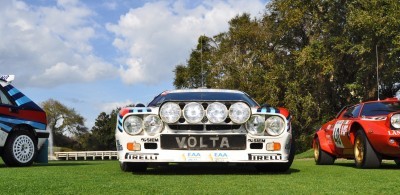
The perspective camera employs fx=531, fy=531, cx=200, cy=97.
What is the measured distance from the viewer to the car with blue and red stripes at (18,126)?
9391 millimetres

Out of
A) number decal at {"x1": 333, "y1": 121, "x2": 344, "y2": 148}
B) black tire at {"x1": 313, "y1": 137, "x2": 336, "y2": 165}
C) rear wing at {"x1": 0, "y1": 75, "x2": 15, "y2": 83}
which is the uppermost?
rear wing at {"x1": 0, "y1": 75, "x2": 15, "y2": 83}

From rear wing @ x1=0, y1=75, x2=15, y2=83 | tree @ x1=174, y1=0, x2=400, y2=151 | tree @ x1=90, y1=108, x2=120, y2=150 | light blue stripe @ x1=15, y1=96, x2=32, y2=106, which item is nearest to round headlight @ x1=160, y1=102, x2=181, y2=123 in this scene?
light blue stripe @ x1=15, y1=96, x2=32, y2=106

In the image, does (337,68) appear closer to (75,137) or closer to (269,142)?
(269,142)

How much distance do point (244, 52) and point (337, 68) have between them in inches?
382

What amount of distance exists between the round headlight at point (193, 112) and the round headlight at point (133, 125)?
603 millimetres

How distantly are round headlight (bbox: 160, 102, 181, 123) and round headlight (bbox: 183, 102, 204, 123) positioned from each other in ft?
0.29

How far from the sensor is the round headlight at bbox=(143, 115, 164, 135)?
6.61m

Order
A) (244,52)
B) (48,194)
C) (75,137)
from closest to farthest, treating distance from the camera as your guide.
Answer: (48,194) → (244,52) → (75,137)

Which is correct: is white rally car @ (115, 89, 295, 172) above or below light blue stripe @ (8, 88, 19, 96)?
below

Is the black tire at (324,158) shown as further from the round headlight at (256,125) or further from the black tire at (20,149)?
the black tire at (20,149)

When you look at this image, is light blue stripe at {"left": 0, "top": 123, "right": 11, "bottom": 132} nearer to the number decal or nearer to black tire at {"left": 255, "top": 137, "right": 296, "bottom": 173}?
black tire at {"left": 255, "top": 137, "right": 296, "bottom": 173}

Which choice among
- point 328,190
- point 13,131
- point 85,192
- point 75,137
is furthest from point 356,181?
point 75,137

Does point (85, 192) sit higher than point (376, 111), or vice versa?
point (376, 111)

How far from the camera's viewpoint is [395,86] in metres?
30.6
